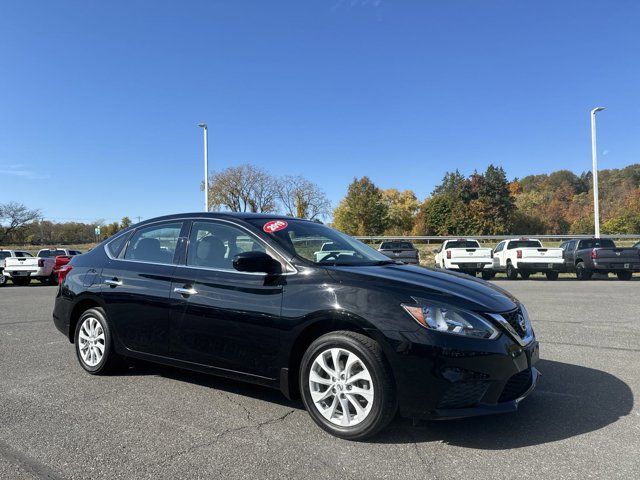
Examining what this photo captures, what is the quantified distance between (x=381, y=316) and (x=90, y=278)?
3310 millimetres

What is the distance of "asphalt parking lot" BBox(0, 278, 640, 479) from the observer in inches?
114

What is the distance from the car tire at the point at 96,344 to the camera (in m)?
4.78

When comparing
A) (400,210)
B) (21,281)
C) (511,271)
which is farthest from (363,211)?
(21,281)

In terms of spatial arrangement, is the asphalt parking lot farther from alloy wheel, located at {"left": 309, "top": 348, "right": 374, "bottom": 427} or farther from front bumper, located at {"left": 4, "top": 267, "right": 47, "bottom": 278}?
front bumper, located at {"left": 4, "top": 267, "right": 47, "bottom": 278}

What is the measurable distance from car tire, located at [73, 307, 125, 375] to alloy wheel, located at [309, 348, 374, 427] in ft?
7.86

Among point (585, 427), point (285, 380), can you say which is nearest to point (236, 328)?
point (285, 380)

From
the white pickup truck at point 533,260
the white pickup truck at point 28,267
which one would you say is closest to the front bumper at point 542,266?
the white pickup truck at point 533,260

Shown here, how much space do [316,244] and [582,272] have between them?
1733 centimetres

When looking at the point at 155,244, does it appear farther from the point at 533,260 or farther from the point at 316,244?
the point at 533,260

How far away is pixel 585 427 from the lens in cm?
348

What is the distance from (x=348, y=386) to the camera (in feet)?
10.9

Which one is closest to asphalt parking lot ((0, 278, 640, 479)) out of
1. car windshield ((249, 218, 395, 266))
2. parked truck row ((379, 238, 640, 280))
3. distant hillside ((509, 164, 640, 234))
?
car windshield ((249, 218, 395, 266))

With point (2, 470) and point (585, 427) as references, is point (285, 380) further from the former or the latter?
point (585, 427)

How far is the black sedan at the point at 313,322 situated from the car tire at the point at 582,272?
16.4 m
